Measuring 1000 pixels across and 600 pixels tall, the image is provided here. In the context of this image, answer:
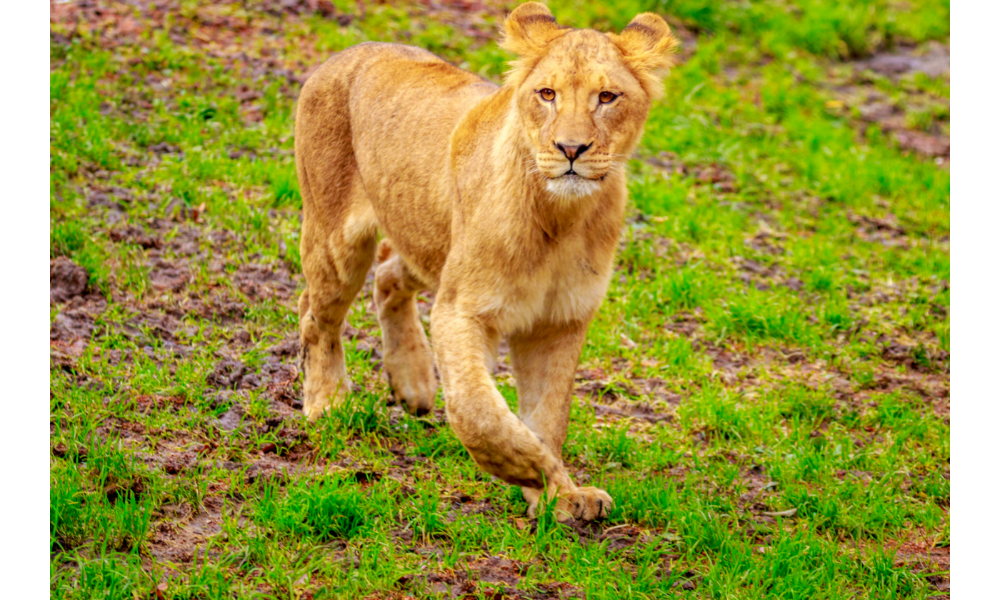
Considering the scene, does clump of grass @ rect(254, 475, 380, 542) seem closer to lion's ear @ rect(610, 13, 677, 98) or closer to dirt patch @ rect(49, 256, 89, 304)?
lion's ear @ rect(610, 13, 677, 98)

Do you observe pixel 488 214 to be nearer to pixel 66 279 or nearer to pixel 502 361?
pixel 502 361

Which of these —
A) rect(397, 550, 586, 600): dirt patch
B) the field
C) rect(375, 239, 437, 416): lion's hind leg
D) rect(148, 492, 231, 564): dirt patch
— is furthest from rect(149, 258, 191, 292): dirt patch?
rect(397, 550, 586, 600): dirt patch

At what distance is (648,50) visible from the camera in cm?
407

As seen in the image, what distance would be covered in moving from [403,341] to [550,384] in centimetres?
119

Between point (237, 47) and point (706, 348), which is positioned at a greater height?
point (237, 47)

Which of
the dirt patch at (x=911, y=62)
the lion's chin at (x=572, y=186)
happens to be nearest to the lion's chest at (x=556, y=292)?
the lion's chin at (x=572, y=186)

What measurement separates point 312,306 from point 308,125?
92cm

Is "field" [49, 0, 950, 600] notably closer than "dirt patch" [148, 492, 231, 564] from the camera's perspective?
No

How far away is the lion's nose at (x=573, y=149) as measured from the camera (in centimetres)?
369

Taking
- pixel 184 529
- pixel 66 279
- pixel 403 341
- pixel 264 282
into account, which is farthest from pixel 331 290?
pixel 66 279

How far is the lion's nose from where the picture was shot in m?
3.69

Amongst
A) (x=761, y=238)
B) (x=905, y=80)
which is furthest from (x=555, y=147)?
(x=905, y=80)

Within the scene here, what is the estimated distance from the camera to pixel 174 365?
208 inches

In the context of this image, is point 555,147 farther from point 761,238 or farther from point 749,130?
point 749,130
